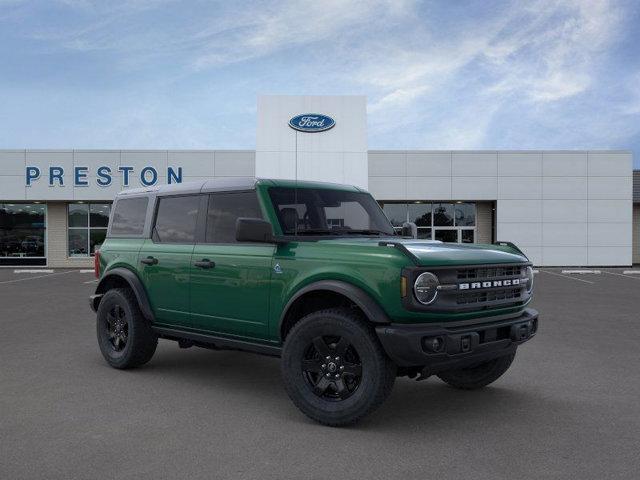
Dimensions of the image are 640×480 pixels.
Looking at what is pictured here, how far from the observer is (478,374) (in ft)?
18.5

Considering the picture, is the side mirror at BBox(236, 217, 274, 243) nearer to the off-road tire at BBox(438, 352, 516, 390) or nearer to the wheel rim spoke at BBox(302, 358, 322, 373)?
the wheel rim spoke at BBox(302, 358, 322, 373)

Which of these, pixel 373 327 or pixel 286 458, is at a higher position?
pixel 373 327

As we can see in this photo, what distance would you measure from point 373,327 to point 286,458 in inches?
44.8

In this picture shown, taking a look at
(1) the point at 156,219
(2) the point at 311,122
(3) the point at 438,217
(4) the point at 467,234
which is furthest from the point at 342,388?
(4) the point at 467,234

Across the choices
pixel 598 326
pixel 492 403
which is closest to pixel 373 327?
pixel 492 403

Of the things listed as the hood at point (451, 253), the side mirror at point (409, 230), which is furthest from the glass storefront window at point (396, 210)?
the hood at point (451, 253)

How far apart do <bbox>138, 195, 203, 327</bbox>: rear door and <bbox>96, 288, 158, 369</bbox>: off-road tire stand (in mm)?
334

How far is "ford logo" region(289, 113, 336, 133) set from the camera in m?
26.0

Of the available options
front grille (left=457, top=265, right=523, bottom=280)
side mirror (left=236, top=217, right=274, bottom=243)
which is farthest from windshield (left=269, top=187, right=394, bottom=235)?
front grille (left=457, top=265, right=523, bottom=280)

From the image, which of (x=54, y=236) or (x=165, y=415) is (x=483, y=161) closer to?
(x=54, y=236)

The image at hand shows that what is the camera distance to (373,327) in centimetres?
443

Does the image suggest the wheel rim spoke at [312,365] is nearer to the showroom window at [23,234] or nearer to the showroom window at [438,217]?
the showroom window at [438,217]

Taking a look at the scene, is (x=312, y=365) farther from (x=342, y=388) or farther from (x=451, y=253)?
(x=451, y=253)

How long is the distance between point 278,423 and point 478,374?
6.89 feet
